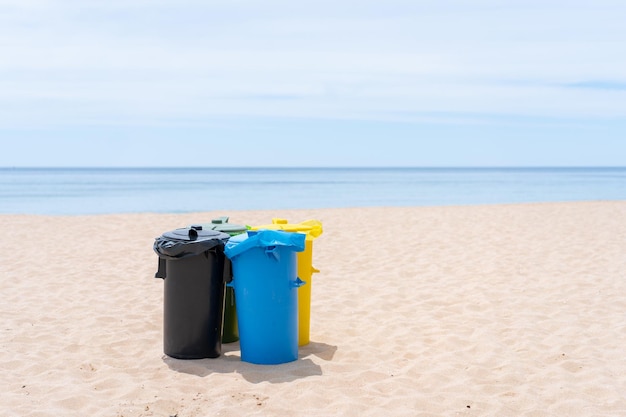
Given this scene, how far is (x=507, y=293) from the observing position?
22.5 ft

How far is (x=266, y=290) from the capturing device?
434 centimetres

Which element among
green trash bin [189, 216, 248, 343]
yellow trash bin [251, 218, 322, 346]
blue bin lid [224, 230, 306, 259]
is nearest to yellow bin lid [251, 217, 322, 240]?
yellow trash bin [251, 218, 322, 346]

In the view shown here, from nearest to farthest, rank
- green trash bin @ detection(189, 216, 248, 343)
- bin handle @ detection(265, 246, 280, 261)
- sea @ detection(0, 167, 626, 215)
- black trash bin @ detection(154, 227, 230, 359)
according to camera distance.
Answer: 1. bin handle @ detection(265, 246, 280, 261)
2. black trash bin @ detection(154, 227, 230, 359)
3. green trash bin @ detection(189, 216, 248, 343)
4. sea @ detection(0, 167, 626, 215)

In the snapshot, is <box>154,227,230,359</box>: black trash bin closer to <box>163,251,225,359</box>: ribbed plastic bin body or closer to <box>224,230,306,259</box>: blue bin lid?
<box>163,251,225,359</box>: ribbed plastic bin body

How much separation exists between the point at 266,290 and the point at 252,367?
→ 57 centimetres

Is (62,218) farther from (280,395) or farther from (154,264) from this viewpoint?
(280,395)

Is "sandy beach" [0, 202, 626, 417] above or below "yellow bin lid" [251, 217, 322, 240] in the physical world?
below

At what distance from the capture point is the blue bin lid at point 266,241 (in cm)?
427

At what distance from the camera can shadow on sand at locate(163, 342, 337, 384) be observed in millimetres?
4270

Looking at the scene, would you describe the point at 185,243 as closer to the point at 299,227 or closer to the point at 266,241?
the point at 266,241

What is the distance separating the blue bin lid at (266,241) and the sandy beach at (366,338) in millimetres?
840

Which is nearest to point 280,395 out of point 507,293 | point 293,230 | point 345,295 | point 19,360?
point 293,230

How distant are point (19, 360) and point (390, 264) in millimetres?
5166

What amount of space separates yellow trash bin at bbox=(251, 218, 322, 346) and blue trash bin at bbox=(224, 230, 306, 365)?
285 mm
